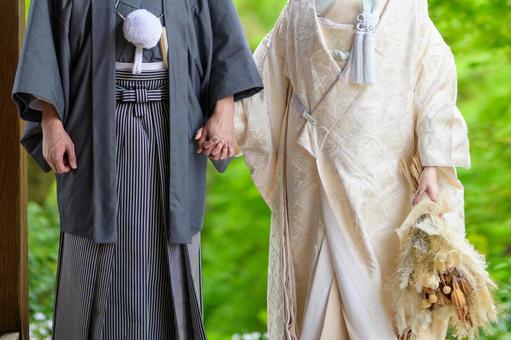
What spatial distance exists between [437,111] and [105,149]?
1194mm

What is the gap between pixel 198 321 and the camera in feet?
9.46

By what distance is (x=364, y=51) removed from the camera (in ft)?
9.50

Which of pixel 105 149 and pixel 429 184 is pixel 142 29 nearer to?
pixel 105 149

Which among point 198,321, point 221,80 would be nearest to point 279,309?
point 198,321

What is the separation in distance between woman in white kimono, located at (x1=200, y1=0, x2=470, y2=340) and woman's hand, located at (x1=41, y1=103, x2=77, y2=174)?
0.48 metres

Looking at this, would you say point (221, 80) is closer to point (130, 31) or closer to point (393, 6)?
point (130, 31)

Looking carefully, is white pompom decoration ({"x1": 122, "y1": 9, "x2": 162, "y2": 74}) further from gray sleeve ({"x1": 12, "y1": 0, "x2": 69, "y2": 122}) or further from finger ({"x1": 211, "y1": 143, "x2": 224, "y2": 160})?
finger ({"x1": 211, "y1": 143, "x2": 224, "y2": 160})

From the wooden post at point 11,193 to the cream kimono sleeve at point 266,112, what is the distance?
94 centimetres

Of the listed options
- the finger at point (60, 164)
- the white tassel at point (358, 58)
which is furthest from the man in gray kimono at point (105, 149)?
the white tassel at point (358, 58)

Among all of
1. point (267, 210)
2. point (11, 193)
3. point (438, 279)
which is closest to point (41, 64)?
point (11, 193)

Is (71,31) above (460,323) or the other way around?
above

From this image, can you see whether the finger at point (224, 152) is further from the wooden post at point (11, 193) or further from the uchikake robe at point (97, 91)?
the wooden post at point (11, 193)

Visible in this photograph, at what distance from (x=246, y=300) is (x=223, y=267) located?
34 cm

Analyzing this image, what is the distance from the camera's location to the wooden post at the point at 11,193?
3.32 m
